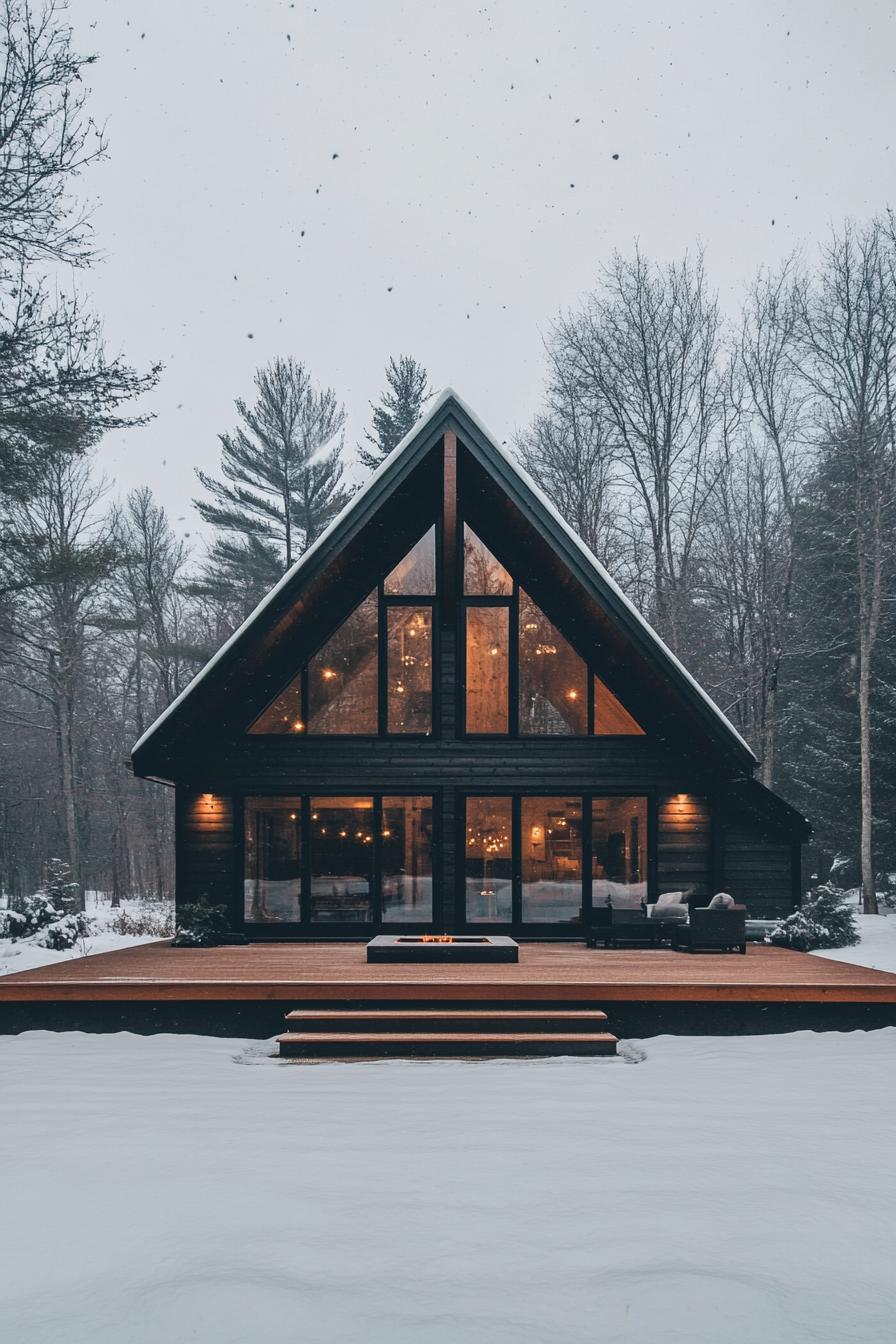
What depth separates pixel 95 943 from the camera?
16.1 meters

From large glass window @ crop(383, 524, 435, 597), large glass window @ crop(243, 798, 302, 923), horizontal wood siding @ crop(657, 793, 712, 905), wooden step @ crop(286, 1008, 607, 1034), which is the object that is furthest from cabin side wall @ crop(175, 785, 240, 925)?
horizontal wood siding @ crop(657, 793, 712, 905)

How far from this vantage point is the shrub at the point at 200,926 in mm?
10656

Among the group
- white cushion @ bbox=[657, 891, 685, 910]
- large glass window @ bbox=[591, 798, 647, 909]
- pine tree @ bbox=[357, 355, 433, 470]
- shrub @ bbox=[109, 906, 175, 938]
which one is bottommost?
shrub @ bbox=[109, 906, 175, 938]

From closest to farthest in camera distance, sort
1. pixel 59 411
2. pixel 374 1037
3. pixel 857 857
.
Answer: pixel 374 1037
pixel 59 411
pixel 857 857

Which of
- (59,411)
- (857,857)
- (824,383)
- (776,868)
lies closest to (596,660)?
(776,868)

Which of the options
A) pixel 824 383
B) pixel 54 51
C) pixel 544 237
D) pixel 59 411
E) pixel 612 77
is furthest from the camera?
pixel 544 237

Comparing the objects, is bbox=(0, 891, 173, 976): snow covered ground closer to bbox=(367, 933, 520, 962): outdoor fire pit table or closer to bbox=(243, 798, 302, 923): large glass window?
bbox=(243, 798, 302, 923): large glass window

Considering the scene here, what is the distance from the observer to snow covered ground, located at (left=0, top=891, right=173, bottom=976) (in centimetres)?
1342

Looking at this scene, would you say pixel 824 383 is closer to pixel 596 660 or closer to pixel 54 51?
pixel 596 660

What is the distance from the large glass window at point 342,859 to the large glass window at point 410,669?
103 centimetres

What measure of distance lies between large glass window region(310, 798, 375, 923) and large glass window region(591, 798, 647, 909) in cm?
254

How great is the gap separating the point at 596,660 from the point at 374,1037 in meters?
5.48

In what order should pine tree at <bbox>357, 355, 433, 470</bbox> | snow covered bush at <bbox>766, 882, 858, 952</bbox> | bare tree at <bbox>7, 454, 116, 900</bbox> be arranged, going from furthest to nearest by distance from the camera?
pine tree at <bbox>357, 355, 433, 470</bbox>
bare tree at <bbox>7, 454, 116, 900</bbox>
snow covered bush at <bbox>766, 882, 858, 952</bbox>

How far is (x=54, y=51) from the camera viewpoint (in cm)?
1100
